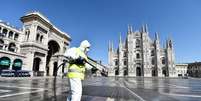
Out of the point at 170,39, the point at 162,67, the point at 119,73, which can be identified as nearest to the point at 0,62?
the point at 119,73

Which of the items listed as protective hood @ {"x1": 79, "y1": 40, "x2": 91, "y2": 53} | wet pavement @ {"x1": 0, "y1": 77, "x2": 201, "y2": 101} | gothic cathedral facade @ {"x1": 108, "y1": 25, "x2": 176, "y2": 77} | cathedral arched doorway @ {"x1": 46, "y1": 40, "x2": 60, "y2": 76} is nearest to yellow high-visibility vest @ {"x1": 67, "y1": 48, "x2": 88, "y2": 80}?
protective hood @ {"x1": 79, "y1": 40, "x2": 91, "y2": 53}

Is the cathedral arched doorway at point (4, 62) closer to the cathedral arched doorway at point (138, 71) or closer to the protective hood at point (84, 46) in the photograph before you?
the protective hood at point (84, 46)

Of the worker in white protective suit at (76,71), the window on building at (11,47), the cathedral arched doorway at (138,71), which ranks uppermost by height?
the window on building at (11,47)

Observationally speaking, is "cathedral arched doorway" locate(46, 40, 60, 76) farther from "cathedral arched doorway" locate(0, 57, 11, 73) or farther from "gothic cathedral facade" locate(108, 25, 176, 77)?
"gothic cathedral facade" locate(108, 25, 176, 77)

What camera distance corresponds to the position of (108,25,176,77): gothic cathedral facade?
65.2 metres

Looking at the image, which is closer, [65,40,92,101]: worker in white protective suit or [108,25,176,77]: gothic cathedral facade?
[65,40,92,101]: worker in white protective suit

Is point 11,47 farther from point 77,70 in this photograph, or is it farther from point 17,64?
point 77,70

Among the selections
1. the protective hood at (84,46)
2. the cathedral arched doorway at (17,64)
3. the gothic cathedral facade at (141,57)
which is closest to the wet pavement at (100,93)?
the protective hood at (84,46)

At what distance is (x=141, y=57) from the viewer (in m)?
69.4

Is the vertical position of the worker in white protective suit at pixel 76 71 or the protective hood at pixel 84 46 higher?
the protective hood at pixel 84 46

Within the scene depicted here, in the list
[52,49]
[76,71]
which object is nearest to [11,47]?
[52,49]

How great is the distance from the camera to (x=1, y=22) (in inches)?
1629

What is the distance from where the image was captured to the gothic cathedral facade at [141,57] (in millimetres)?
65250

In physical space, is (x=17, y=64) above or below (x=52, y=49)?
below
